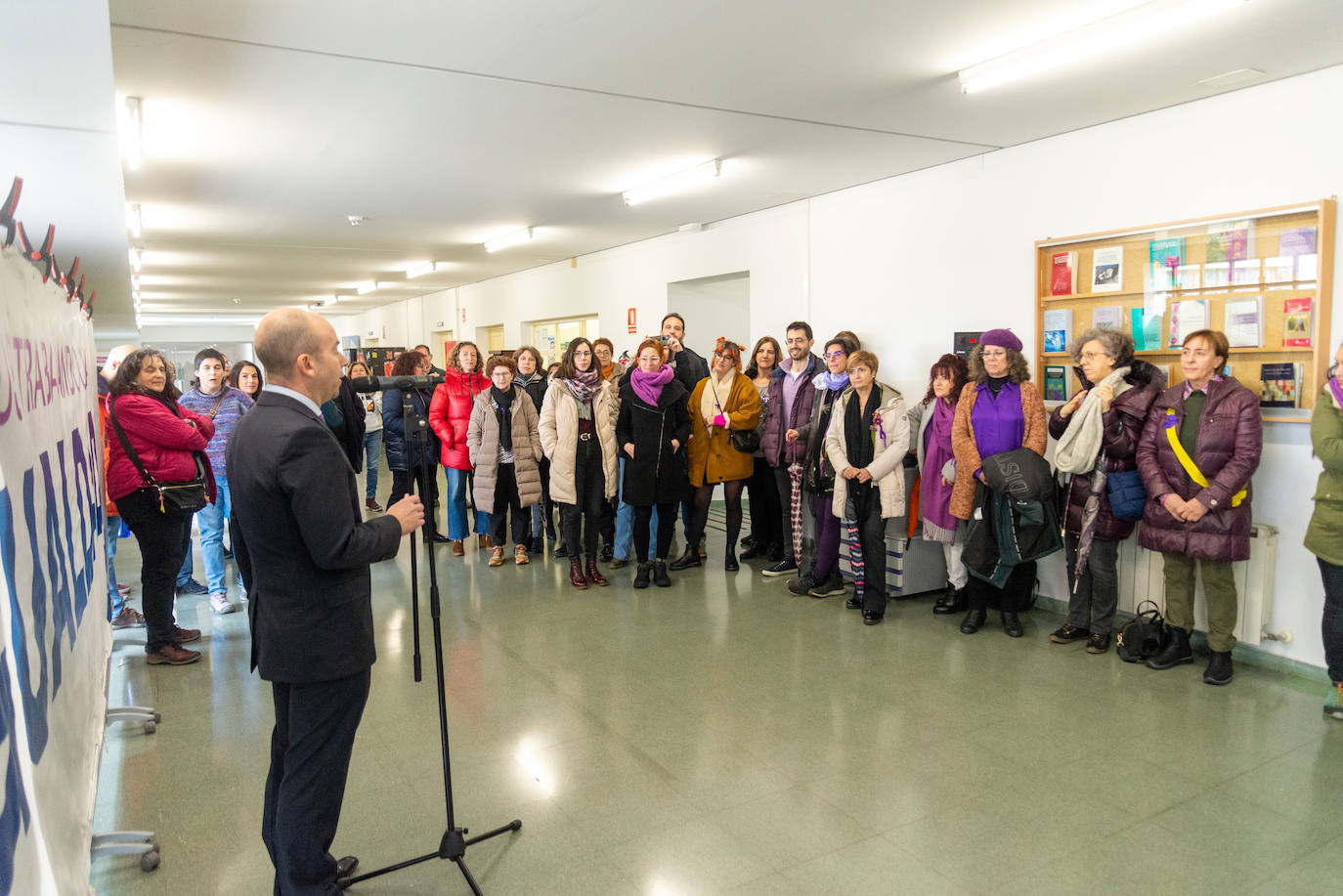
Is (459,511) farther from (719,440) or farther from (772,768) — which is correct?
(772,768)

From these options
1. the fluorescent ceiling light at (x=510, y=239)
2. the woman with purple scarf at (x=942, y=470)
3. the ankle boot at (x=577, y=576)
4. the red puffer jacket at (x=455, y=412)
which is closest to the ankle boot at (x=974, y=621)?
the woman with purple scarf at (x=942, y=470)

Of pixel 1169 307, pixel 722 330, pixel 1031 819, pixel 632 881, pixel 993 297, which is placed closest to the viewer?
pixel 632 881

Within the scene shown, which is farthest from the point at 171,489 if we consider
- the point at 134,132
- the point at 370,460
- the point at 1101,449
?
the point at 370,460

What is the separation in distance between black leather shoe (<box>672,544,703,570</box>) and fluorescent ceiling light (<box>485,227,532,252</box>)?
4.04 m

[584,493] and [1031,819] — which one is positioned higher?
[584,493]

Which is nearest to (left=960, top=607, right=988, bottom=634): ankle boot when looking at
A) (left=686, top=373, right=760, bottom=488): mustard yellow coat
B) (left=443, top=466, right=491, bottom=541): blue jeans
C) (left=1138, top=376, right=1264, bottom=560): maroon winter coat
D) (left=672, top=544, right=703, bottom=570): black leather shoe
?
(left=1138, top=376, right=1264, bottom=560): maroon winter coat

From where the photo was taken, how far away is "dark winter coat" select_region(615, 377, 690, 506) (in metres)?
5.34

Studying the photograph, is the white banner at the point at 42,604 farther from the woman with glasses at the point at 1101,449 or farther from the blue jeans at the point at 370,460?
the blue jeans at the point at 370,460

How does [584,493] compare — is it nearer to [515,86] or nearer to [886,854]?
[515,86]

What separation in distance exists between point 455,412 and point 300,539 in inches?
177

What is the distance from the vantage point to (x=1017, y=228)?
514 cm

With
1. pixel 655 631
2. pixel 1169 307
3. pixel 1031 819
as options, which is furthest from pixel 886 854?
pixel 1169 307

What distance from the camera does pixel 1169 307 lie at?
4.37 m

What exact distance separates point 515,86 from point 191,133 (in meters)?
2.12
